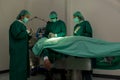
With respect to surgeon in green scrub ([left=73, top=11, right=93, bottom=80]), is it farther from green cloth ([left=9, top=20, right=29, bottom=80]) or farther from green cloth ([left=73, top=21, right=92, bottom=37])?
green cloth ([left=9, top=20, right=29, bottom=80])

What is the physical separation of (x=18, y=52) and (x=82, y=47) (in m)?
1.37

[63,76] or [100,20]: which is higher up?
[100,20]

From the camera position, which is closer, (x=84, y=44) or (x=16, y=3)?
(x=84, y=44)

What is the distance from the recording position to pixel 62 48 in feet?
9.65

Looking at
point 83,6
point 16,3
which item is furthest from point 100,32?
point 16,3

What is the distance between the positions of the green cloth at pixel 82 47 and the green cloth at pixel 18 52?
2.87ft

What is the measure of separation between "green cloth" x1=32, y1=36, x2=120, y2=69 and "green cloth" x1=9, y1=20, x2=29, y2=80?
0.87 metres

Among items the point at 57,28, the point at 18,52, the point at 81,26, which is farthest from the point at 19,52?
the point at 81,26

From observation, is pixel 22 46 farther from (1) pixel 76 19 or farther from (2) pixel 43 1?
(2) pixel 43 1

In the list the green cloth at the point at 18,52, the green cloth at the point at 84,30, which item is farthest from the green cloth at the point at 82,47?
the green cloth at the point at 84,30

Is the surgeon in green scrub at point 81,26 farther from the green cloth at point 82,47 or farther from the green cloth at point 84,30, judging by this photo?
the green cloth at point 82,47

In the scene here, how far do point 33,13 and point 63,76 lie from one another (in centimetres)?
210

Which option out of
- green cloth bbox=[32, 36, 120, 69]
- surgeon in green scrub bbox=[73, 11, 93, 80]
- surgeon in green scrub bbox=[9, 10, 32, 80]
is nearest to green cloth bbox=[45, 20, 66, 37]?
surgeon in green scrub bbox=[73, 11, 93, 80]

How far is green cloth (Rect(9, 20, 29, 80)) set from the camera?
12.4 feet
